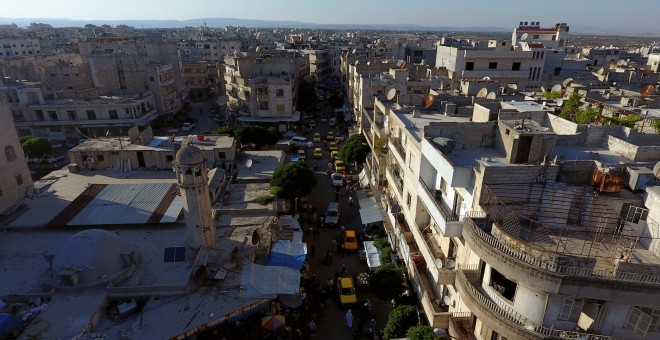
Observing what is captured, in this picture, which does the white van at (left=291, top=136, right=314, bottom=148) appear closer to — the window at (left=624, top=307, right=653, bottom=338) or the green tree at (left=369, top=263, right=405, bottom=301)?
the green tree at (left=369, top=263, right=405, bottom=301)

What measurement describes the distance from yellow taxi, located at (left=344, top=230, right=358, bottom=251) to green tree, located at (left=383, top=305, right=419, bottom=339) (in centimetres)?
1066

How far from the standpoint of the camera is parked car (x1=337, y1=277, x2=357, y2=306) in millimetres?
24750

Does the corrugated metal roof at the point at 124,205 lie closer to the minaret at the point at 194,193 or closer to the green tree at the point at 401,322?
the minaret at the point at 194,193

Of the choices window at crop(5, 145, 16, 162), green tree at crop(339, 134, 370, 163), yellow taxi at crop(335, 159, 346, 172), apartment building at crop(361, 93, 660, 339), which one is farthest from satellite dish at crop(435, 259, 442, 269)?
window at crop(5, 145, 16, 162)

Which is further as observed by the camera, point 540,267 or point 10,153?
point 10,153

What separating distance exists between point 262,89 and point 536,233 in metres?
53.2

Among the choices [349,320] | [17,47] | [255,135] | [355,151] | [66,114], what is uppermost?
[17,47]

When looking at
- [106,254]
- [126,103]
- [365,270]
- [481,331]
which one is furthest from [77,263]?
[126,103]

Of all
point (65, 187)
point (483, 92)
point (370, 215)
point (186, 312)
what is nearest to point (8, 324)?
point (186, 312)

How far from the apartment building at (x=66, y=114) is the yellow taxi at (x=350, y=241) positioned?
44.3 m

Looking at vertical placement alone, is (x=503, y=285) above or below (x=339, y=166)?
above

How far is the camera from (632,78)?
54.6 meters

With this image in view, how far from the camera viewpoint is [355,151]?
42719mm

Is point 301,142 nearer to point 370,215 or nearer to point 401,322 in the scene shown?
point 370,215
